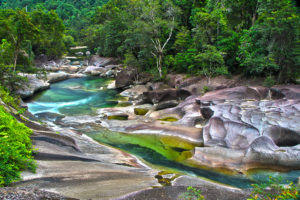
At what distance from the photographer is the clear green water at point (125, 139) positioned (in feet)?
36.8

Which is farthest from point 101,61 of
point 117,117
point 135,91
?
point 117,117

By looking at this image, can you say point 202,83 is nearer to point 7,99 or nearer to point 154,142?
point 154,142

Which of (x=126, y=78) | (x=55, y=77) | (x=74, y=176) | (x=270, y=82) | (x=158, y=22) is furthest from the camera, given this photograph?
(x=55, y=77)

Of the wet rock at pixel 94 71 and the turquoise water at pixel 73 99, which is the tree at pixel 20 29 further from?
the wet rock at pixel 94 71

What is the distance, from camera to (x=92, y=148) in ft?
40.2

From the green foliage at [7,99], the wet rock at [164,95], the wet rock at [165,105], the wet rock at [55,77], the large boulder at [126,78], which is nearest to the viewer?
the green foliage at [7,99]

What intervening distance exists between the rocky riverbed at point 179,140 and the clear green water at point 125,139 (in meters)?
0.18

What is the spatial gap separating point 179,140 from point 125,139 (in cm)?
335

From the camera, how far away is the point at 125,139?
15953mm

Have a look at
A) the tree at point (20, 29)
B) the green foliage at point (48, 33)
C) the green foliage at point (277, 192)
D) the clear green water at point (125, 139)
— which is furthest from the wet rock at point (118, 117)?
the green foliage at point (48, 33)

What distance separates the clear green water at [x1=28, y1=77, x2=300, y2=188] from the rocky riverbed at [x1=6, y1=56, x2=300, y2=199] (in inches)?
7.0

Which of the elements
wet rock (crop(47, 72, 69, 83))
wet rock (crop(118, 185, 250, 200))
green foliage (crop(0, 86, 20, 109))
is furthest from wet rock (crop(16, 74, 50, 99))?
wet rock (crop(118, 185, 250, 200))

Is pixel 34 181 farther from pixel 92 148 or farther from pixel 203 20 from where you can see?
pixel 203 20

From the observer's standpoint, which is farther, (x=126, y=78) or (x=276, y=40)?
(x=126, y=78)
